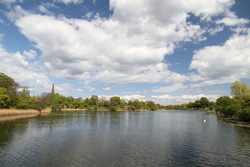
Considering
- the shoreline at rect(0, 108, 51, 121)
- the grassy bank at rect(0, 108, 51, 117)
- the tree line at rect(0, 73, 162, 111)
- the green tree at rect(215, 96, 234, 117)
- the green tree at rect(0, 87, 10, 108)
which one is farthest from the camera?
the green tree at rect(215, 96, 234, 117)

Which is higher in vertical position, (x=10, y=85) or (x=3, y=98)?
(x=10, y=85)

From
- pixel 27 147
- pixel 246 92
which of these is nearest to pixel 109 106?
pixel 246 92

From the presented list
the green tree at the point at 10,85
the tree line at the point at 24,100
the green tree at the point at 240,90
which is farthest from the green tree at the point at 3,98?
the green tree at the point at 240,90

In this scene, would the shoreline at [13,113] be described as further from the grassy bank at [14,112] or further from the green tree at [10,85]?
the green tree at [10,85]

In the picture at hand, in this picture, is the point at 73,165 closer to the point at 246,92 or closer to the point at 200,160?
the point at 200,160

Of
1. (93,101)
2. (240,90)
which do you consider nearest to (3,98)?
(93,101)

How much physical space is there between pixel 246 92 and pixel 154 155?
109m

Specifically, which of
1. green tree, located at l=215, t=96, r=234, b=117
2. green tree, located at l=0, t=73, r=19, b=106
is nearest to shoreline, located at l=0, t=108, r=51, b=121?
green tree, located at l=0, t=73, r=19, b=106

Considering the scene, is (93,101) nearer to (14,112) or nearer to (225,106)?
(14,112)

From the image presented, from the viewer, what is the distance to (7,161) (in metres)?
19.7

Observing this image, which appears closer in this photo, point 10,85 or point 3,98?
point 3,98

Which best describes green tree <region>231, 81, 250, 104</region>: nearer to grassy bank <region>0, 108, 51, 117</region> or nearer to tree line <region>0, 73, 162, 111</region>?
tree line <region>0, 73, 162, 111</region>

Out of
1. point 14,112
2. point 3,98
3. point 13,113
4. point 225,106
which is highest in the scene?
point 3,98

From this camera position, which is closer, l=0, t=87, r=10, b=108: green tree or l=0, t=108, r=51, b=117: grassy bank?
l=0, t=108, r=51, b=117: grassy bank
